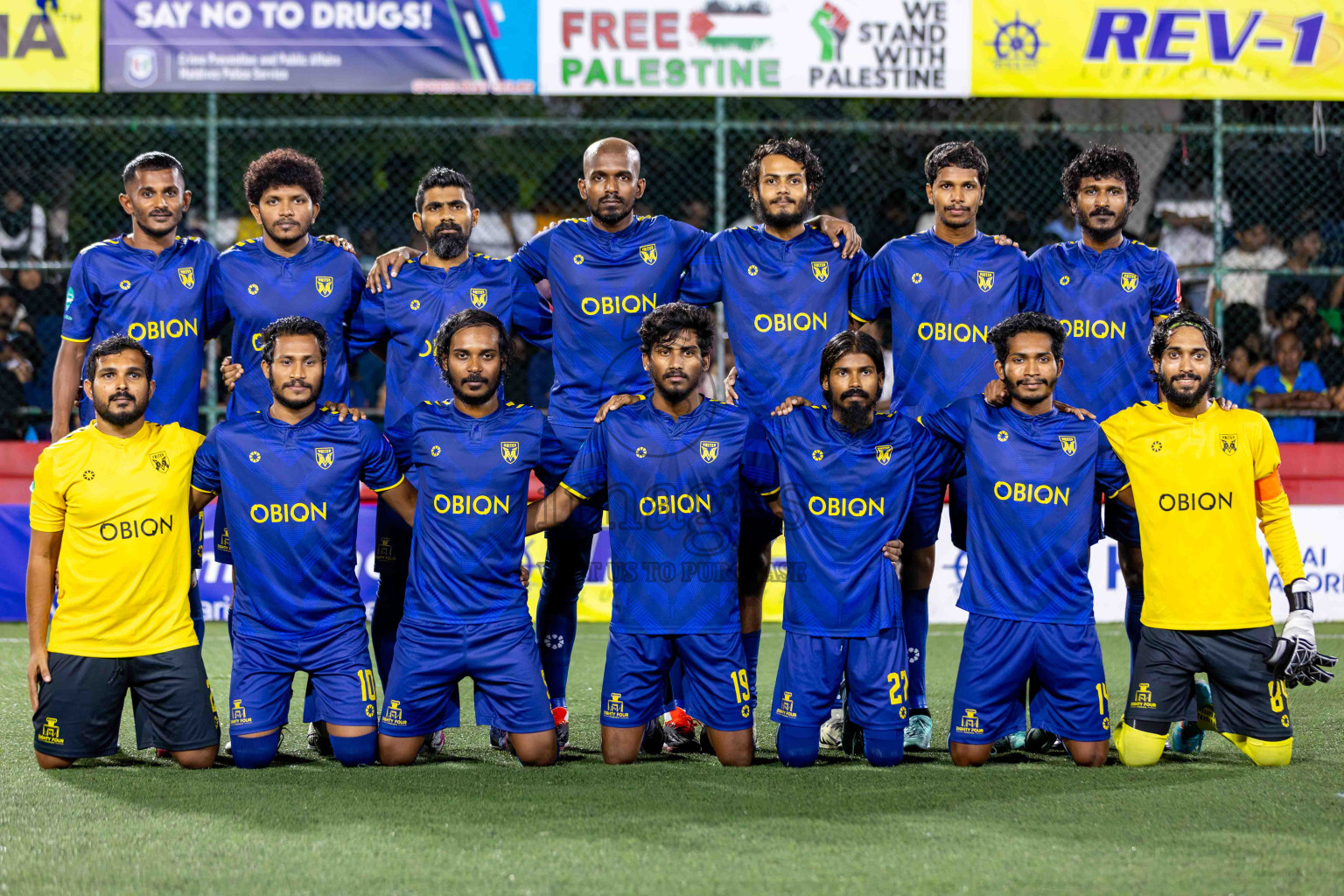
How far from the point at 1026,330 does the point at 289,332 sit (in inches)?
103

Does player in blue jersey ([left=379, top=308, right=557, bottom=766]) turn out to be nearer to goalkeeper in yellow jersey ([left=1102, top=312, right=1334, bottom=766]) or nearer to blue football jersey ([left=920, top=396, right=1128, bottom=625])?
blue football jersey ([left=920, top=396, right=1128, bottom=625])

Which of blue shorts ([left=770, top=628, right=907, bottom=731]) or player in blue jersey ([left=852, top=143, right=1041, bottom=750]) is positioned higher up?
player in blue jersey ([left=852, top=143, right=1041, bottom=750])

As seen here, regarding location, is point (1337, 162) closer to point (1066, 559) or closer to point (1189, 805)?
point (1066, 559)

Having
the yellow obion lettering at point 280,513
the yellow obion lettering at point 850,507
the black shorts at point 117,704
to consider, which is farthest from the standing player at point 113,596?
the yellow obion lettering at point 850,507

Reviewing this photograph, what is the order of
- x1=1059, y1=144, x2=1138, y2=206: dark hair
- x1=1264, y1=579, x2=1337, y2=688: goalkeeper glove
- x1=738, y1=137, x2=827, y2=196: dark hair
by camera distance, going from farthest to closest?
x1=1059, y1=144, x2=1138, y2=206: dark hair → x1=738, y1=137, x2=827, y2=196: dark hair → x1=1264, y1=579, x2=1337, y2=688: goalkeeper glove

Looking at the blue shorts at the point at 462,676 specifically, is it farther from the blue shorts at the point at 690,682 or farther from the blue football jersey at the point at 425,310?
the blue football jersey at the point at 425,310

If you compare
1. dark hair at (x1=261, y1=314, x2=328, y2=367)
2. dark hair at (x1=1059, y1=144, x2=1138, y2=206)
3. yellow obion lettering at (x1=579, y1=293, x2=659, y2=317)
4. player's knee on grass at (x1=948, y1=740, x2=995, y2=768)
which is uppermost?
dark hair at (x1=1059, y1=144, x2=1138, y2=206)

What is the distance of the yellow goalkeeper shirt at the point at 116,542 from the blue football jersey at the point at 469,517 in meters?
0.85

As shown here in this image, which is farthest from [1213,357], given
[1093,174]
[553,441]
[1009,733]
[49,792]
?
[49,792]

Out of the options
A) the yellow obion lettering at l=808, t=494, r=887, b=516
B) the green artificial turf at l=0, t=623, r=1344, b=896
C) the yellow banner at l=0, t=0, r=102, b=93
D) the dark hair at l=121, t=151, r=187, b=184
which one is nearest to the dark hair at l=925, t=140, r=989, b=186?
the yellow obion lettering at l=808, t=494, r=887, b=516

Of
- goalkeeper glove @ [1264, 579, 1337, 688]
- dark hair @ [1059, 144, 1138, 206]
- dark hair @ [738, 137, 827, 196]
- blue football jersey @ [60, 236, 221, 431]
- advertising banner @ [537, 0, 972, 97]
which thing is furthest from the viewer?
advertising banner @ [537, 0, 972, 97]

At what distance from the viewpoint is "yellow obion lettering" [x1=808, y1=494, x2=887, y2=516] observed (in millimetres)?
5262

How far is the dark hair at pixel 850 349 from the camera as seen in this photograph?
17.1 ft

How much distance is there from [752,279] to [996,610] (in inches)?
61.5
